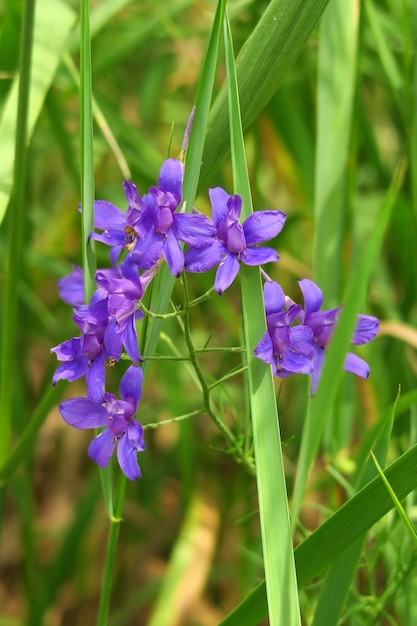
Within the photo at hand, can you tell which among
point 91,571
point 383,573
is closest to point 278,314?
point 383,573

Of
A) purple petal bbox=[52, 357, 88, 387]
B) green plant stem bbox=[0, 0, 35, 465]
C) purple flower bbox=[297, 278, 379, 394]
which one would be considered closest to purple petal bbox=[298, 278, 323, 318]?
purple flower bbox=[297, 278, 379, 394]

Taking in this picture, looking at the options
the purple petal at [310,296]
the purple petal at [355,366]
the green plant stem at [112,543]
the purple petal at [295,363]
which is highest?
the purple petal at [310,296]

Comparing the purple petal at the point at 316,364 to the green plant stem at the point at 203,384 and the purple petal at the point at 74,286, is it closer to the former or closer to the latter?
the green plant stem at the point at 203,384

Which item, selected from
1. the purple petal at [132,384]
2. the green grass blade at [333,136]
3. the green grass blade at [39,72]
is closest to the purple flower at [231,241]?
the purple petal at [132,384]


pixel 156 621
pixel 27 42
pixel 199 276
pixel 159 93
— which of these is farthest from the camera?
pixel 159 93

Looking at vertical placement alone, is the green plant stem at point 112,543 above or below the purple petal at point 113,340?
below

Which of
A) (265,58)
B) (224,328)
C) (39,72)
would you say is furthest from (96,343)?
(224,328)

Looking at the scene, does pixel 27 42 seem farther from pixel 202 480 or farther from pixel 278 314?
pixel 202 480
